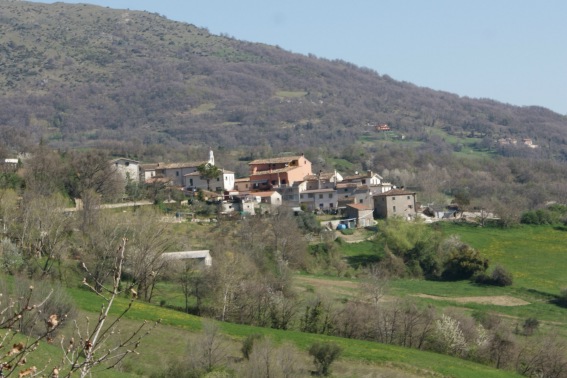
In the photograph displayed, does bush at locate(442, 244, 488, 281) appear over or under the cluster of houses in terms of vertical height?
under

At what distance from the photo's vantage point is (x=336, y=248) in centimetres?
6131

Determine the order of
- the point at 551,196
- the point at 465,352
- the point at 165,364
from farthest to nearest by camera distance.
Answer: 1. the point at 551,196
2. the point at 465,352
3. the point at 165,364

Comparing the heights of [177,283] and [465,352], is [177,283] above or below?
above

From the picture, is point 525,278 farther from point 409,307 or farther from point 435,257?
point 409,307

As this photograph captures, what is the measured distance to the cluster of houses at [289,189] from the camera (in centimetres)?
7116

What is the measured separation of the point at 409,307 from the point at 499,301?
13096 millimetres

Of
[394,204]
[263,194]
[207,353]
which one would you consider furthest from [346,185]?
[207,353]

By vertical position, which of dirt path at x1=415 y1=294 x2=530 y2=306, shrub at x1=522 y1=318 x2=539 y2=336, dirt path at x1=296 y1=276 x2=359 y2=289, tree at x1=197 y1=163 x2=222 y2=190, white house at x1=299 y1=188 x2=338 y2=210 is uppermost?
tree at x1=197 y1=163 x2=222 y2=190

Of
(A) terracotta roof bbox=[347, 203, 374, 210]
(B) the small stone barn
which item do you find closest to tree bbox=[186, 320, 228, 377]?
(B) the small stone barn

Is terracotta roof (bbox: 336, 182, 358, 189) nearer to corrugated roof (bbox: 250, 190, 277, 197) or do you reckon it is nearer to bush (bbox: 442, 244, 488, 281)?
corrugated roof (bbox: 250, 190, 277, 197)

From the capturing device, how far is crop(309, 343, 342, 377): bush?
33406mm

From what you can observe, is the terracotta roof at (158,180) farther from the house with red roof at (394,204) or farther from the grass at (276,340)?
the grass at (276,340)

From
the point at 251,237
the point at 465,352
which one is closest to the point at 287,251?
the point at 251,237

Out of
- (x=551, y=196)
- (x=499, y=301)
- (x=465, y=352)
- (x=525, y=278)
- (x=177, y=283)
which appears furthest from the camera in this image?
(x=551, y=196)
